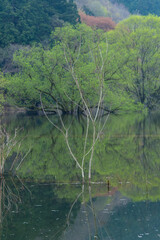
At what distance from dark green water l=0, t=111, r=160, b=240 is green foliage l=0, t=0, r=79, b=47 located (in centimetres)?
3042

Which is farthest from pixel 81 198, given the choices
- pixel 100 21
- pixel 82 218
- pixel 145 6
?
pixel 145 6

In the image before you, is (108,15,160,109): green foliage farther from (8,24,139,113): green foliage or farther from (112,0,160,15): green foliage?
(112,0,160,15): green foliage

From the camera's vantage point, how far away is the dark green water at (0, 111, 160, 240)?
228 inches

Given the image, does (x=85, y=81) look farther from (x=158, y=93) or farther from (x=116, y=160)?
(x=116, y=160)

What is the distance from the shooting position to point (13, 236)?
18.4ft

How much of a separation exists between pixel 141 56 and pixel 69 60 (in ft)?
40.5

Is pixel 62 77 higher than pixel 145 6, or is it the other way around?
pixel 145 6

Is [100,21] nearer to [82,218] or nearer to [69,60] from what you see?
[69,60]

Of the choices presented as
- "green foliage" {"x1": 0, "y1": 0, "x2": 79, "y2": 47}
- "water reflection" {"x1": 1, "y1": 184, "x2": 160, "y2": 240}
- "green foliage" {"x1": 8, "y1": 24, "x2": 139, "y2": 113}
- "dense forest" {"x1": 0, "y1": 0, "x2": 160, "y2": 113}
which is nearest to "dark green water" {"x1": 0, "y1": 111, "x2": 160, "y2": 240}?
"water reflection" {"x1": 1, "y1": 184, "x2": 160, "y2": 240}

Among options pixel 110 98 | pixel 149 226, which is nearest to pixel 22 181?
pixel 149 226

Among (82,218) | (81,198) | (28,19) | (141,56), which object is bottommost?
(82,218)

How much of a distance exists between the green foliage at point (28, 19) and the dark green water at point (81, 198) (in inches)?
1198

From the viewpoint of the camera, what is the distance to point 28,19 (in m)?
42.6

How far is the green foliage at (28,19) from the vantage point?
40781 mm
